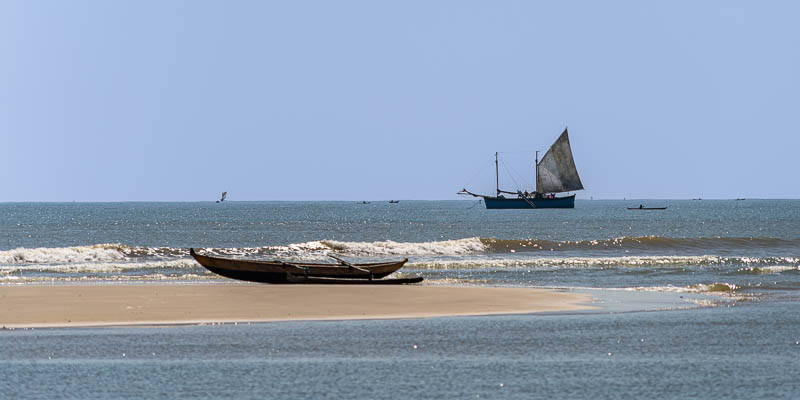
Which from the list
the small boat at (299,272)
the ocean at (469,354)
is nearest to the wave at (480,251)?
the small boat at (299,272)

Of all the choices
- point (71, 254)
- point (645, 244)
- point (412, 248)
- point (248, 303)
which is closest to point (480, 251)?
point (412, 248)

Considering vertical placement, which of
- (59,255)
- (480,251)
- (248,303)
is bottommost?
(480,251)

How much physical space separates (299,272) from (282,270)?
0.68 m

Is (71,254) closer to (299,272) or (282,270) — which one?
(282,270)

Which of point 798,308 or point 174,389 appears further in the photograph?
point 798,308

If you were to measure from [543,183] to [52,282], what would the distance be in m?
162

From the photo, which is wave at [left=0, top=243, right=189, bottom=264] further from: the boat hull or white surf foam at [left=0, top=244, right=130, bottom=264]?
the boat hull

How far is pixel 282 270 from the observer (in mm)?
40000

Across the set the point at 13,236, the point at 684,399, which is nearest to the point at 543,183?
the point at 13,236

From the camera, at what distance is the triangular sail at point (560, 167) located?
187625 millimetres

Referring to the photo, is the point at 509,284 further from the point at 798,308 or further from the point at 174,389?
the point at 174,389

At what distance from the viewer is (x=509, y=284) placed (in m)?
41.1

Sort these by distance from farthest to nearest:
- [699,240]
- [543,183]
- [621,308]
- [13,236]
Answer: [543,183] → [13,236] → [699,240] → [621,308]

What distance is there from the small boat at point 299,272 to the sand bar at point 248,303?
51.9 inches
